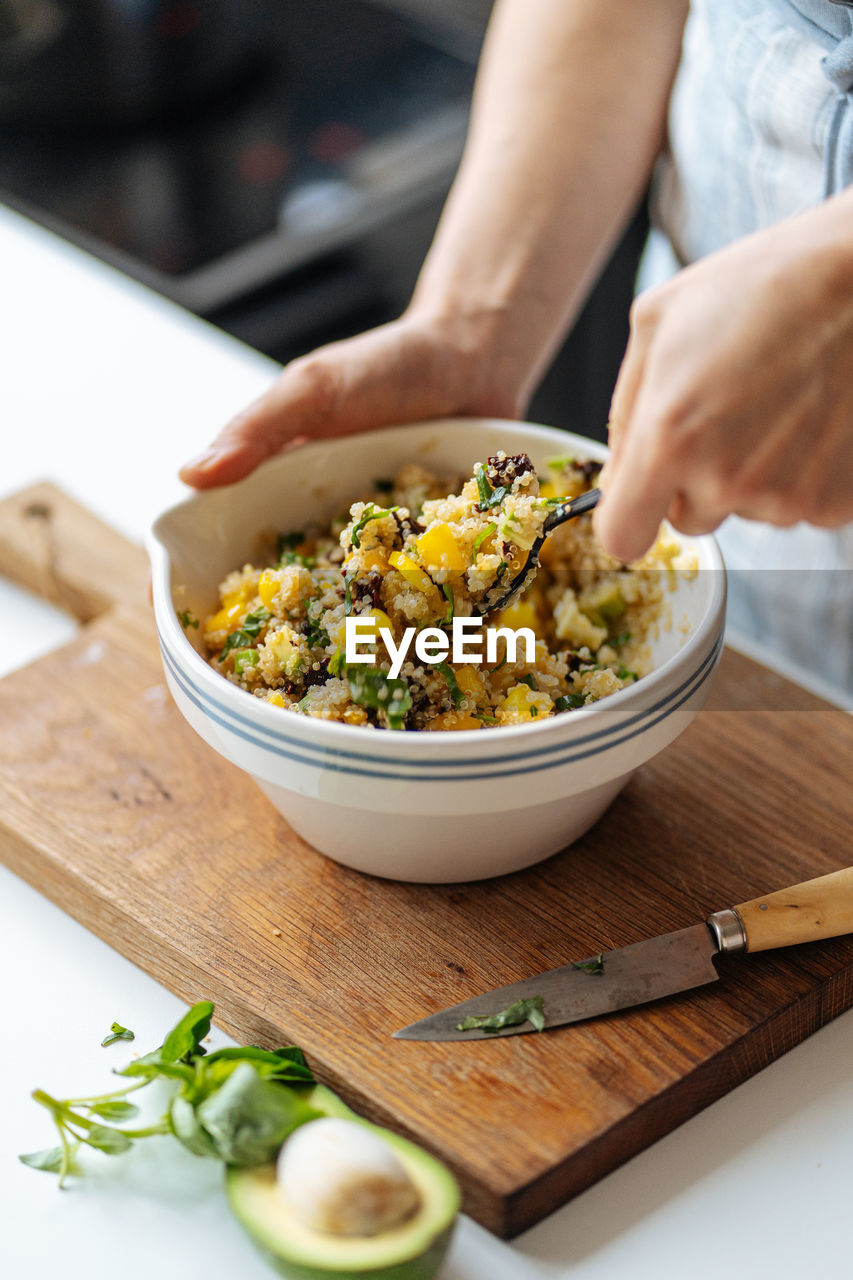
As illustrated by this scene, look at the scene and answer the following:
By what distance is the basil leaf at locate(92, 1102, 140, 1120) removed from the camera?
0.92 meters

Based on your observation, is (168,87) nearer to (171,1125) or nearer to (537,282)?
(537,282)

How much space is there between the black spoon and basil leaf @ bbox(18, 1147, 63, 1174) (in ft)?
1.76

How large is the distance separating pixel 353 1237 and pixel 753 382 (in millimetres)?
609

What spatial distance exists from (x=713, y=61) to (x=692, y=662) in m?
0.84

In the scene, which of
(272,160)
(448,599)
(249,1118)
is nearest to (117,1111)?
(249,1118)

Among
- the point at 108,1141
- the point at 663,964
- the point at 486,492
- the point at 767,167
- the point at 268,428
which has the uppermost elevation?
the point at 767,167

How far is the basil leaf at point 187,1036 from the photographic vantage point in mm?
936

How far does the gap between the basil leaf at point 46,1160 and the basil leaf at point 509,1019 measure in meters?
0.31

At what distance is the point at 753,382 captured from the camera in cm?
84

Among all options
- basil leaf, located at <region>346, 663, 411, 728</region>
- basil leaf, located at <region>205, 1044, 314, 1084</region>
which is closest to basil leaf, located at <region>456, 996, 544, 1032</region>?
basil leaf, located at <region>205, 1044, 314, 1084</region>

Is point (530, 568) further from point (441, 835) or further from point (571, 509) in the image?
point (441, 835)

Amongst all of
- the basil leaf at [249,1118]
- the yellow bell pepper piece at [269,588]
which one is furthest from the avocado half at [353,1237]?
the yellow bell pepper piece at [269,588]

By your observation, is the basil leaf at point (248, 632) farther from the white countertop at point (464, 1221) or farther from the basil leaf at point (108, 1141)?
the basil leaf at point (108, 1141)

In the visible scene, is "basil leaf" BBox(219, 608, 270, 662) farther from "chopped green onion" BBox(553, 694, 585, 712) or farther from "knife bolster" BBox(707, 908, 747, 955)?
"knife bolster" BBox(707, 908, 747, 955)
